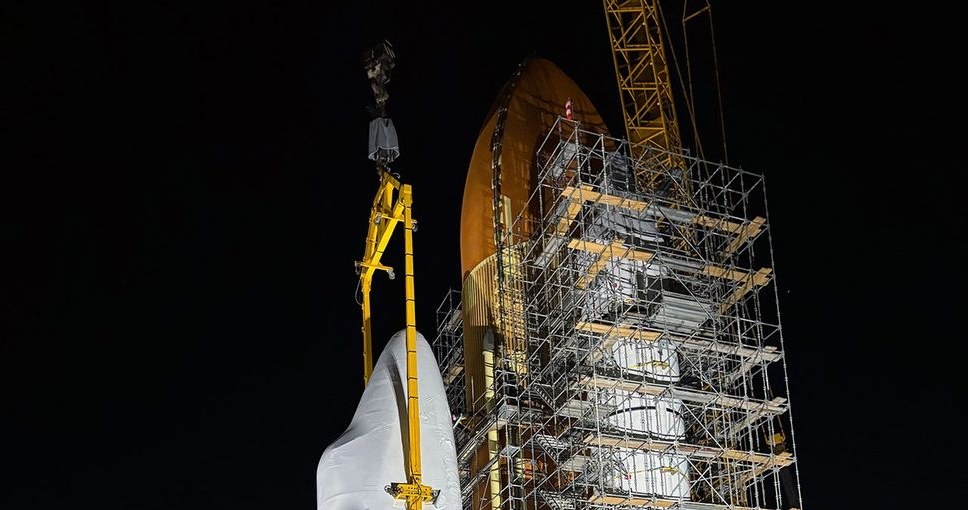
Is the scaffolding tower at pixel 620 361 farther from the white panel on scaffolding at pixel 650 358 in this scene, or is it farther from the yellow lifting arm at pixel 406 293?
the yellow lifting arm at pixel 406 293

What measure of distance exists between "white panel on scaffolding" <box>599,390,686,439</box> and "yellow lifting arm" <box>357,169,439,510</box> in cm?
1038

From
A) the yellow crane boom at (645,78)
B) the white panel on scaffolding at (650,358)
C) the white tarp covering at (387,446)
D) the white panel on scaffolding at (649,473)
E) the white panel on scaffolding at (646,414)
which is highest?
the yellow crane boom at (645,78)

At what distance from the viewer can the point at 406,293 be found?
2464 centimetres

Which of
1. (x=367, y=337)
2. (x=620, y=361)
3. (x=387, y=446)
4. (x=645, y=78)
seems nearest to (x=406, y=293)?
(x=387, y=446)

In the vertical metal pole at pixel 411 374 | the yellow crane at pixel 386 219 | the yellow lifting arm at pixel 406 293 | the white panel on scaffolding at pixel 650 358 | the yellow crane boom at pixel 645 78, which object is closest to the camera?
the yellow lifting arm at pixel 406 293

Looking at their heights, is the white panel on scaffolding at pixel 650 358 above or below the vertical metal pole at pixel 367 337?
above

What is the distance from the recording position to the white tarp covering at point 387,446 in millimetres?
22672

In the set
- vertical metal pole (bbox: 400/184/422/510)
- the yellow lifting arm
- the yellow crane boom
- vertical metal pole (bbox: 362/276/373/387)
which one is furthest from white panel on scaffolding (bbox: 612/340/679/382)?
vertical metal pole (bbox: 400/184/422/510)

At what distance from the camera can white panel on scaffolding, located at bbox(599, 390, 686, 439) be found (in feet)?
120

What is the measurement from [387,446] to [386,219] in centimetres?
516

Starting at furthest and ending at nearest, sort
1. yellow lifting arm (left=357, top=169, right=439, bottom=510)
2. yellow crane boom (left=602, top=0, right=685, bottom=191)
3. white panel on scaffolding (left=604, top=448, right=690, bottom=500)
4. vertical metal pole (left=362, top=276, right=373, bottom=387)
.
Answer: yellow crane boom (left=602, top=0, right=685, bottom=191) < white panel on scaffolding (left=604, top=448, right=690, bottom=500) < vertical metal pole (left=362, top=276, right=373, bottom=387) < yellow lifting arm (left=357, top=169, right=439, bottom=510)

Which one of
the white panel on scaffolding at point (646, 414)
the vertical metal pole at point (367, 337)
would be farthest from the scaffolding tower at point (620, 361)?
the vertical metal pole at point (367, 337)

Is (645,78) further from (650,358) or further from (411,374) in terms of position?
(411,374)

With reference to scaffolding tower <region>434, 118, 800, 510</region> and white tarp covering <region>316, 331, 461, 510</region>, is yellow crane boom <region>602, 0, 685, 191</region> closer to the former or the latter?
scaffolding tower <region>434, 118, 800, 510</region>
